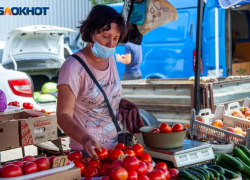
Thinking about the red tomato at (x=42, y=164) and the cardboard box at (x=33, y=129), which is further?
the cardboard box at (x=33, y=129)

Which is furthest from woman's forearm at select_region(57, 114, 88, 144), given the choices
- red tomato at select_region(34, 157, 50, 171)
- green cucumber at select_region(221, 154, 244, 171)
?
green cucumber at select_region(221, 154, 244, 171)

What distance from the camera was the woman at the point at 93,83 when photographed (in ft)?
8.76

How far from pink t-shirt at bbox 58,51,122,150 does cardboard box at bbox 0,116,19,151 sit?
107 centimetres

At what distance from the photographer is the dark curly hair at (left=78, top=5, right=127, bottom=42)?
2740mm

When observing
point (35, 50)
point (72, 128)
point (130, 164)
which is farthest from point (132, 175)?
point (35, 50)

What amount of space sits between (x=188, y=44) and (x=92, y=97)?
6225mm

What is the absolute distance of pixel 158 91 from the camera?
6.01m

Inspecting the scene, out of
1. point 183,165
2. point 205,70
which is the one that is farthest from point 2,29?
point 183,165

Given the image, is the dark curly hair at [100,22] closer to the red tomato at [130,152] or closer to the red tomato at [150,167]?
the red tomato at [130,152]

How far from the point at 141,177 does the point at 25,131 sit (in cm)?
191

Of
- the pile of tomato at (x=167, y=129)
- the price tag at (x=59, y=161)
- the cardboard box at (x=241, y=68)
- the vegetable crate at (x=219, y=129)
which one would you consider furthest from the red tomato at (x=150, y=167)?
the cardboard box at (x=241, y=68)

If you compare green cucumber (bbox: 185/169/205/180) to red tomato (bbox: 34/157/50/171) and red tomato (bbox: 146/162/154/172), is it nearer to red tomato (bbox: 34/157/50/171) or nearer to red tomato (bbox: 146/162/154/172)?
red tomato (bbox: 146/162/154/172)

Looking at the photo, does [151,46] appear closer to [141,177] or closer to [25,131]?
[25,131]

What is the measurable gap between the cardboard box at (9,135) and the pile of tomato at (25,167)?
165 cm
